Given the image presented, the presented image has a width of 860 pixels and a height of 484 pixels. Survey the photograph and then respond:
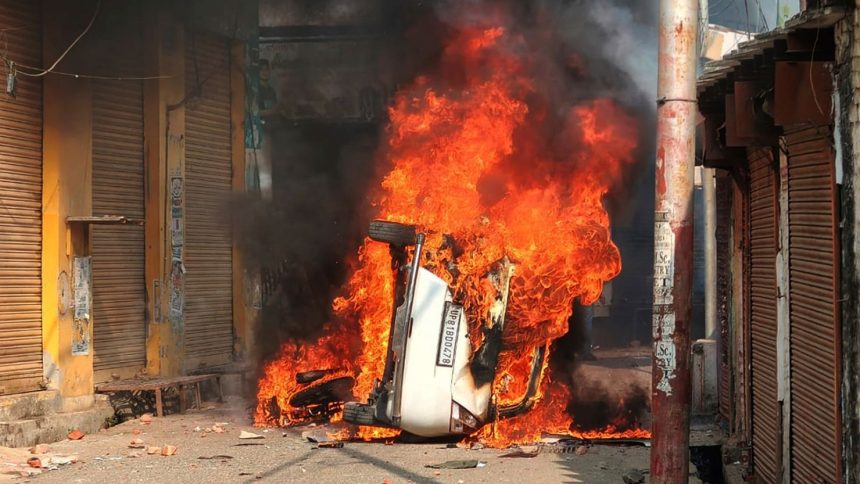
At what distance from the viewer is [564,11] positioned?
1591 centimetres

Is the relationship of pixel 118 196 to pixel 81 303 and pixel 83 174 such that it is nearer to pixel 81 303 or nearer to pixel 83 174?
pixel 83 174

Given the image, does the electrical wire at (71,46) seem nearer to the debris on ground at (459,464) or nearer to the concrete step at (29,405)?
the concrete step at (29,405)

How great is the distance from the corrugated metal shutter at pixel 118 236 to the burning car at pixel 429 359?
17.0ft

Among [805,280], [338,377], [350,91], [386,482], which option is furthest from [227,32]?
[805,280]

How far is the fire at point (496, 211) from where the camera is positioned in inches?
432

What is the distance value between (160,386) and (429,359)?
16.7ft

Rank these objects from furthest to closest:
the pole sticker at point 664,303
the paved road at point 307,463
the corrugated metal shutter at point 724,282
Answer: the corrugated metal shutter at point 724,282 → the paved road at point 307,463 → the pole sticker at point 664,303

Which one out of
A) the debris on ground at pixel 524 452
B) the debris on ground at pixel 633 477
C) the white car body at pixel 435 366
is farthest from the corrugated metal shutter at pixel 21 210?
the debris on ground at pixel 633 477

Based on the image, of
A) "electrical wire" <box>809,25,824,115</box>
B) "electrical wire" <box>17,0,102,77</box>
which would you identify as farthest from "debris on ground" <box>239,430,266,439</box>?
"electrical wire" <box>809,25,824,115</box>

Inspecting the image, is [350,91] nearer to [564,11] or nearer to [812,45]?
[564,11]

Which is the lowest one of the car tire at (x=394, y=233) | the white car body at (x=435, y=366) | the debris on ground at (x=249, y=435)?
the debris on ground at (x=249, y=435)

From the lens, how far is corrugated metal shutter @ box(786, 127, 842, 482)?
5988mm

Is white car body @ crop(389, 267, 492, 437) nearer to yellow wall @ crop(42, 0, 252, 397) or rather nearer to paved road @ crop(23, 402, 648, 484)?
paved road @ crop(23, 402, 648, 484)

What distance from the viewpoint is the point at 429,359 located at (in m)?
10.2
